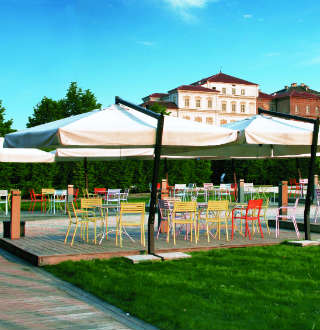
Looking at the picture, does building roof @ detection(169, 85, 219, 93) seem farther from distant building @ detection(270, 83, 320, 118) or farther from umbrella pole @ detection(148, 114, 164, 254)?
umbrella pole @ detection(148, 114, 164, 254)

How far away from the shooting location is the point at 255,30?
20.0m

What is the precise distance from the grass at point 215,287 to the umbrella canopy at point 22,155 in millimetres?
9097

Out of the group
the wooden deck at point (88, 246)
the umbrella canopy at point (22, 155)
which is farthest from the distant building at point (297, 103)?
the wooden deck at point (88, 246)

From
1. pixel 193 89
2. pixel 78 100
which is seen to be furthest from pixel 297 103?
pixel 78 100

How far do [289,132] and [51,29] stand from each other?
13.7m

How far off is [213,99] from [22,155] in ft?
239

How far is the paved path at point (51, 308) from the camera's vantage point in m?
4.84

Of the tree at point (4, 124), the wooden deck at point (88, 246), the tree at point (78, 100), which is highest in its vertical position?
the tree at point (78, 100)

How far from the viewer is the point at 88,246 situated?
927cm

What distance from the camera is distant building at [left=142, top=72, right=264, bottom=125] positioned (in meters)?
84.0

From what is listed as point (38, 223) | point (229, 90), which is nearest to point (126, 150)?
point (38, 223)

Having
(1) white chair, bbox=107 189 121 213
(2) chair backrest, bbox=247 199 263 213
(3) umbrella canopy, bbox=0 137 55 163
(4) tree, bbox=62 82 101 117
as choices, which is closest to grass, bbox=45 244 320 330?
(2) chair backrest, bbox=247 199 263 213

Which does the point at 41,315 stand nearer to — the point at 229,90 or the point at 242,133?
the point at 242,133

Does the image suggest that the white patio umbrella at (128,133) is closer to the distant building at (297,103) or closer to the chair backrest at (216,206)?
the chair backrest at (216,206)
